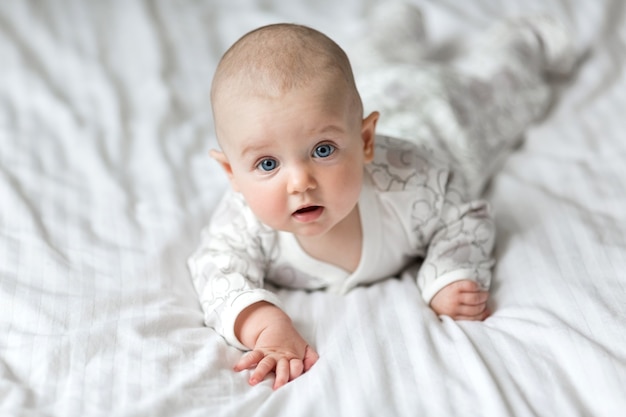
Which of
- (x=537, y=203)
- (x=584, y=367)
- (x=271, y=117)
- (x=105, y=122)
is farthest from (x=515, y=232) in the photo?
(x=105, y=122)

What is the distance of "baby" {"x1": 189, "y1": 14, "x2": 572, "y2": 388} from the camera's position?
43.9 inches

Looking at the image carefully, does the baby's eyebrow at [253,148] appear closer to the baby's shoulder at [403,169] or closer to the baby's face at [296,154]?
the baby's face at [296,154]

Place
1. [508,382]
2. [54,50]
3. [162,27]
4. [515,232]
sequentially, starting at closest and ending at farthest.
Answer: [508,382]
[515,232]
[54,50]
[162,27]

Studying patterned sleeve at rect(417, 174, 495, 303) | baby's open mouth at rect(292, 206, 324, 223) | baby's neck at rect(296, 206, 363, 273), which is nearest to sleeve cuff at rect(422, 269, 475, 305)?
patterned sleeve at rect(417, 174, 495, 303)

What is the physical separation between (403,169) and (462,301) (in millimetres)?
239

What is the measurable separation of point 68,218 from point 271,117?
495 millimetres

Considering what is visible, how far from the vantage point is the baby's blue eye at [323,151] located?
3.73 ft

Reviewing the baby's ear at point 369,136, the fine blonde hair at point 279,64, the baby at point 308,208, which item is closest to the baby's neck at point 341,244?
the baby at point 308,208

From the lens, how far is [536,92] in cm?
175

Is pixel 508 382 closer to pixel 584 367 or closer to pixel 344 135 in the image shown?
pixel 584 367

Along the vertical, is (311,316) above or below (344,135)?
below

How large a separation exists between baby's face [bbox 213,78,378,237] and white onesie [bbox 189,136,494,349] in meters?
0.11

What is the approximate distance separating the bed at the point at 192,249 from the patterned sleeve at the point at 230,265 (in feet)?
0.09

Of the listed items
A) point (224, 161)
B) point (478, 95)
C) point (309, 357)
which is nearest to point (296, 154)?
point (224, 161)
